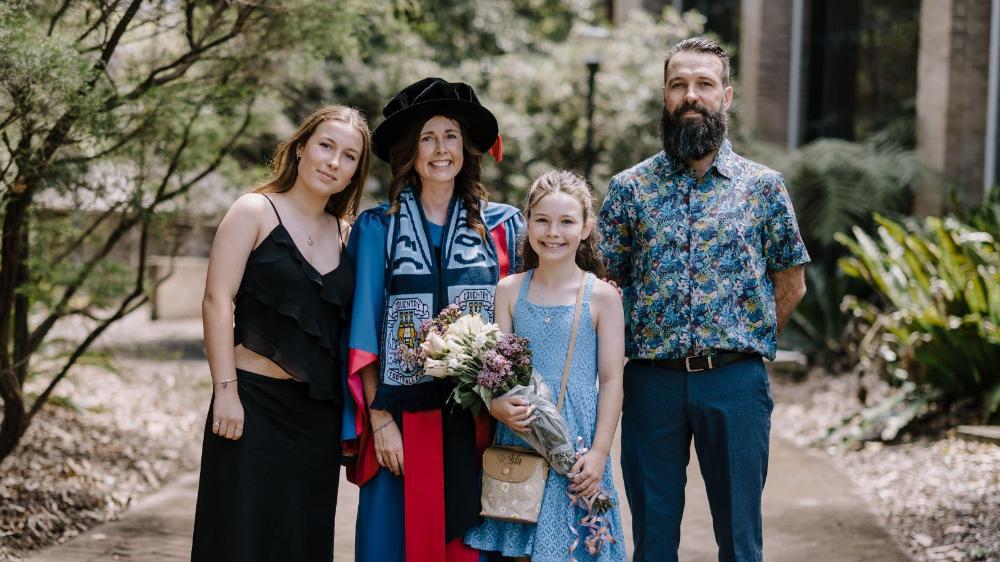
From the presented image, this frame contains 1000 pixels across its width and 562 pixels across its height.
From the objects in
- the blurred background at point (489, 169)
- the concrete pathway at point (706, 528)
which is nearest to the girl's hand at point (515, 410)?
the concrete pathway at point (706, 528)

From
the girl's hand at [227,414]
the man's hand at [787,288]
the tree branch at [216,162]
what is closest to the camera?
the girl's hand at [227,414]

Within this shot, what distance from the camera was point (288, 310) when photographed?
3721 mm

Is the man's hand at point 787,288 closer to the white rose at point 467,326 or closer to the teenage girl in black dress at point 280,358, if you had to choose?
the white rose at point 467,326

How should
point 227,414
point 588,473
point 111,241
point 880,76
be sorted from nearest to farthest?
point 588,473, point 227,414, point 111,241, point 880,76

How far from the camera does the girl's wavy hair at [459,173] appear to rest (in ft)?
12.8

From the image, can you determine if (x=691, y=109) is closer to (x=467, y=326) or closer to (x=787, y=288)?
(x=787, y=288)

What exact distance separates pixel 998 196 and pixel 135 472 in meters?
7.63

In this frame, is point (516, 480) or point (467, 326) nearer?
point (467, 326)

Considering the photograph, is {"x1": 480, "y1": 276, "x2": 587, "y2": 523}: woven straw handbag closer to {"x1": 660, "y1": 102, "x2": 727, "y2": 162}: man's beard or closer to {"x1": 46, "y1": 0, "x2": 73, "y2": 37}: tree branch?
{"x1": 660, "y1": 102, "x2": 727, "y2": 162}: man's beard

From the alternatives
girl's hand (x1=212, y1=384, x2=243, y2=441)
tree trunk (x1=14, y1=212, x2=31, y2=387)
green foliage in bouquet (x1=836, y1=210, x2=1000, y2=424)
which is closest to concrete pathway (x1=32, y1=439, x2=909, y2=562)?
tree trunk (x1=14, y1=212, x2=31, y2=387)

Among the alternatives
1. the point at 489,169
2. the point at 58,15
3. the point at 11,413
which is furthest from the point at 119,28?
the point at 489,169

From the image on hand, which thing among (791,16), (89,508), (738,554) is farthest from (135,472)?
(791,16)

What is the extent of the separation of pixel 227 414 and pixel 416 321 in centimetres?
73

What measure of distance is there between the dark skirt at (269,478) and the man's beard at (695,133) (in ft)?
5.12
